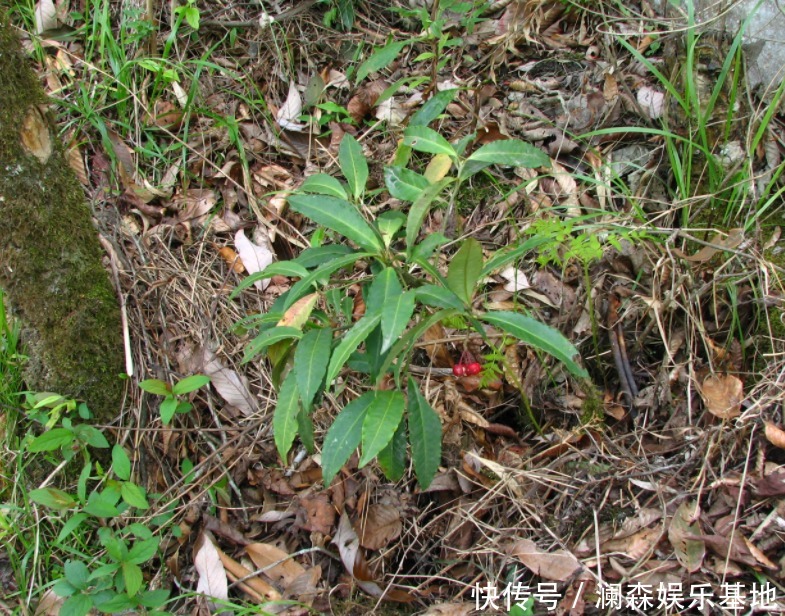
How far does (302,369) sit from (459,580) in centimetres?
86

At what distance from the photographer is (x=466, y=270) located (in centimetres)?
168

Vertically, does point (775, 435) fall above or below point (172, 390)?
below

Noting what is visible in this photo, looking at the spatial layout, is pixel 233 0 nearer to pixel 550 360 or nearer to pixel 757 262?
pixel 550 360

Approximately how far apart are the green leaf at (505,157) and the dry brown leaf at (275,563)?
1.30 metres

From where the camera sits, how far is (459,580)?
2055 mm

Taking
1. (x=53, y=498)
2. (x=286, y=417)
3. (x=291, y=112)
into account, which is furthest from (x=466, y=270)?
(x=291, y=112)

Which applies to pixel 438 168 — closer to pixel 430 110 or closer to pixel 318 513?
pixel 430 110

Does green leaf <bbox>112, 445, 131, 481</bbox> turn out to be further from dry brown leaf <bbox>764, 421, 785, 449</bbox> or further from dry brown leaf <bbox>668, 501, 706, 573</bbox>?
dry brown leaf <bbox>764, 421, 785, 449</bbox>

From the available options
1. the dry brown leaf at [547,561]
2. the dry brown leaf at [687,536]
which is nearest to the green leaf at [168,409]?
the dry brown leaf at [547,561]

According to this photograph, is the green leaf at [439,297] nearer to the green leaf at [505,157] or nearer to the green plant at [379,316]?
the green plant at [379,316]

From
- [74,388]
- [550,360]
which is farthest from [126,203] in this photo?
[550,360]

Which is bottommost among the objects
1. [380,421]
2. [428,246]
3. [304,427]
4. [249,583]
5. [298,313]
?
[249,583]

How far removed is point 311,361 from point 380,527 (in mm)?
758

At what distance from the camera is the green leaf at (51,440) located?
220 cm
